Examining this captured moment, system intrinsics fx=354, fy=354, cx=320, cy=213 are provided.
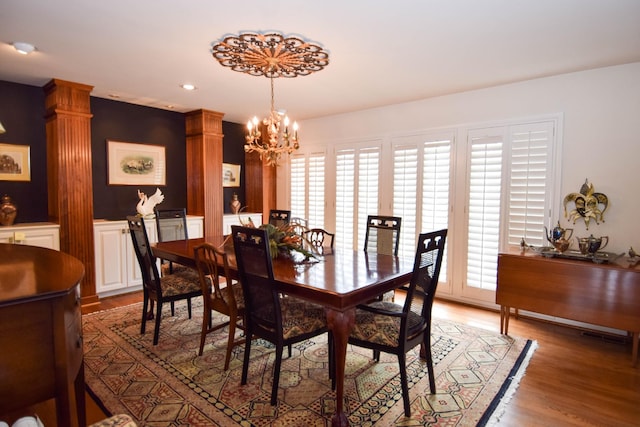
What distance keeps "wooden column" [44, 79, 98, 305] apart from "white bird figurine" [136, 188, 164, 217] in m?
0.63

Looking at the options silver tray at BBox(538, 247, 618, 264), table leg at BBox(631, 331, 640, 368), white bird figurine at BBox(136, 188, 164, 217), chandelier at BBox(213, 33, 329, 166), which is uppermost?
chandelier at BBox(213, 33, 329, 166)

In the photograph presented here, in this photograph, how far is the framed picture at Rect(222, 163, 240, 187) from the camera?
5.89 m

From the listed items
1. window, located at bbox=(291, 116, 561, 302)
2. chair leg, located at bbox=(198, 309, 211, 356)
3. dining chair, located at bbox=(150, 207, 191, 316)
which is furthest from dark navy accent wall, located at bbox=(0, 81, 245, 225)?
chair leg, located at bbox=(198, 309, 211, 356)

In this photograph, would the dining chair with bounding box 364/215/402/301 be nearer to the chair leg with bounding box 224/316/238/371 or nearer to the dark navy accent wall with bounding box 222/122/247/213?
the chair leg with bounding box 224/316/238/371

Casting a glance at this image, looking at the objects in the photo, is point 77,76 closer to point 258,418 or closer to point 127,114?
point 127,114

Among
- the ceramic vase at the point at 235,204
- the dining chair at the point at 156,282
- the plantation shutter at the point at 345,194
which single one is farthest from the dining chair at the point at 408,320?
the ceramic vase at the point at 235,204

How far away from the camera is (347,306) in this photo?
1.97 m

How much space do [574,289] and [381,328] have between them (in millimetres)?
1919

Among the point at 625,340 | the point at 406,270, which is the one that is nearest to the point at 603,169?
the point at 625,340

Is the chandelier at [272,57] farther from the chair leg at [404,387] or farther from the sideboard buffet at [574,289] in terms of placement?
the sideboard buffet at [574,289]

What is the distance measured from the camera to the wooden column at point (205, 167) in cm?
516

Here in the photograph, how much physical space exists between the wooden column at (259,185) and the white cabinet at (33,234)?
292 cm

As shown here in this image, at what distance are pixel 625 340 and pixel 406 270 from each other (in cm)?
235

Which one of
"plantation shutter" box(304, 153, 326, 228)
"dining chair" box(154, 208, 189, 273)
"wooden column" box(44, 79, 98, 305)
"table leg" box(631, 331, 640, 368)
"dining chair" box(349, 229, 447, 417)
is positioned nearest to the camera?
"dining chair" box(349, 229, 447, 417)
